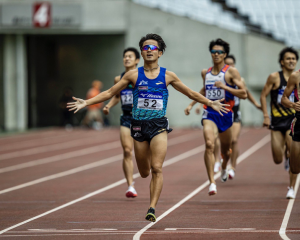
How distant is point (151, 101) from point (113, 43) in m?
24.3

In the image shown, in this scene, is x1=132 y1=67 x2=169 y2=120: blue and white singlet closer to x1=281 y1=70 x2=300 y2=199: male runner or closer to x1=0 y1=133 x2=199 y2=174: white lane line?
x1=281 y1=70 x2=300 y2=199: male runner

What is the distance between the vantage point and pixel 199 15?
3162cm

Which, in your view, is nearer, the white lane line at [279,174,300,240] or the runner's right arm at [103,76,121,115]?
the white lane line at [279,174,300,240]

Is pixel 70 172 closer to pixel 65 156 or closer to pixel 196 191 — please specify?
pixel 65 156

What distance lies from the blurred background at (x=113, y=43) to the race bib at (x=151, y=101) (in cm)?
2254

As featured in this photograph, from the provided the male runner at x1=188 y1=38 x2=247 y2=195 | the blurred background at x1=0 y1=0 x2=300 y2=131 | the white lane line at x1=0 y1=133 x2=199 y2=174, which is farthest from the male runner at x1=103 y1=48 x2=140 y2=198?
the blurred background at x1=0 y1=0 x2=300 y2=131

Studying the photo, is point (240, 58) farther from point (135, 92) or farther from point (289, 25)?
point (135, 92)

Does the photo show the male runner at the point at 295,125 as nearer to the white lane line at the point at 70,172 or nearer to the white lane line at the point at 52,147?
the white lane line at the point at 70,172

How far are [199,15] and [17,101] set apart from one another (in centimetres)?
1010

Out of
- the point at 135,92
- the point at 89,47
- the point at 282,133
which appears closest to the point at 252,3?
the point at 89,47

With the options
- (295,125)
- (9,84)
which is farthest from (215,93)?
(9,84)

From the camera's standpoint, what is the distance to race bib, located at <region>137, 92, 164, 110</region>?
783 cm

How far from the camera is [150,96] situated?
7.83 meters

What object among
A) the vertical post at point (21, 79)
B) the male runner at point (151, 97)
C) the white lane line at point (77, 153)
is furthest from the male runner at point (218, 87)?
the vertical post at point (21, 79)
